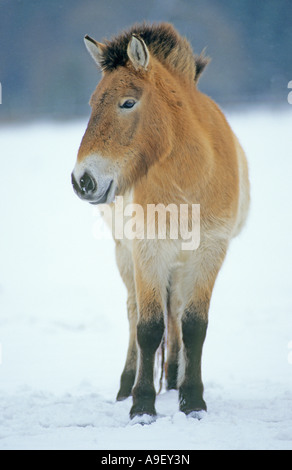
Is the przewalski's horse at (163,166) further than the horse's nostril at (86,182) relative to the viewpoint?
Yes

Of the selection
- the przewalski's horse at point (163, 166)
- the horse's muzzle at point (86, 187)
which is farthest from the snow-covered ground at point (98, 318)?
the horse's muzzle at point (86, 187)

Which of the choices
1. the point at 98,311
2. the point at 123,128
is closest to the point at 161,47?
the point at 123,128

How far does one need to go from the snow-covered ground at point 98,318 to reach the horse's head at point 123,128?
1.14 meters

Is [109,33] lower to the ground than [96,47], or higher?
higher

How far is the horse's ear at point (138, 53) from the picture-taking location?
8.11ft

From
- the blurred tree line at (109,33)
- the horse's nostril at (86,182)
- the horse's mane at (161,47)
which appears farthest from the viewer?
the blurred tree line at (109,33)

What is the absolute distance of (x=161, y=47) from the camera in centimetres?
270

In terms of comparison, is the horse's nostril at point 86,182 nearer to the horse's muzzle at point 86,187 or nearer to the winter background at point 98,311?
the horse's muzzle at point 86,187

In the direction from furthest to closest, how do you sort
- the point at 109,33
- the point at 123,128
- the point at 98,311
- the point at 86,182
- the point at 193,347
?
the point at 98,311
the point at 109,33
the point at 193,347
the point at 123,128
the point at 86,182

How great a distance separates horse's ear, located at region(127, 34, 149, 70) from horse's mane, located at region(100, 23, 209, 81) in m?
0.10

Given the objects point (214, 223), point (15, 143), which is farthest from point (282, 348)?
point (15, 143)

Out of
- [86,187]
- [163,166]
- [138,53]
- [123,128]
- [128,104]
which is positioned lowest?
[86,187]

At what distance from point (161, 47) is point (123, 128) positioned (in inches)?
22.1

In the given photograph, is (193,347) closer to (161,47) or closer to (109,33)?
(161,47)
